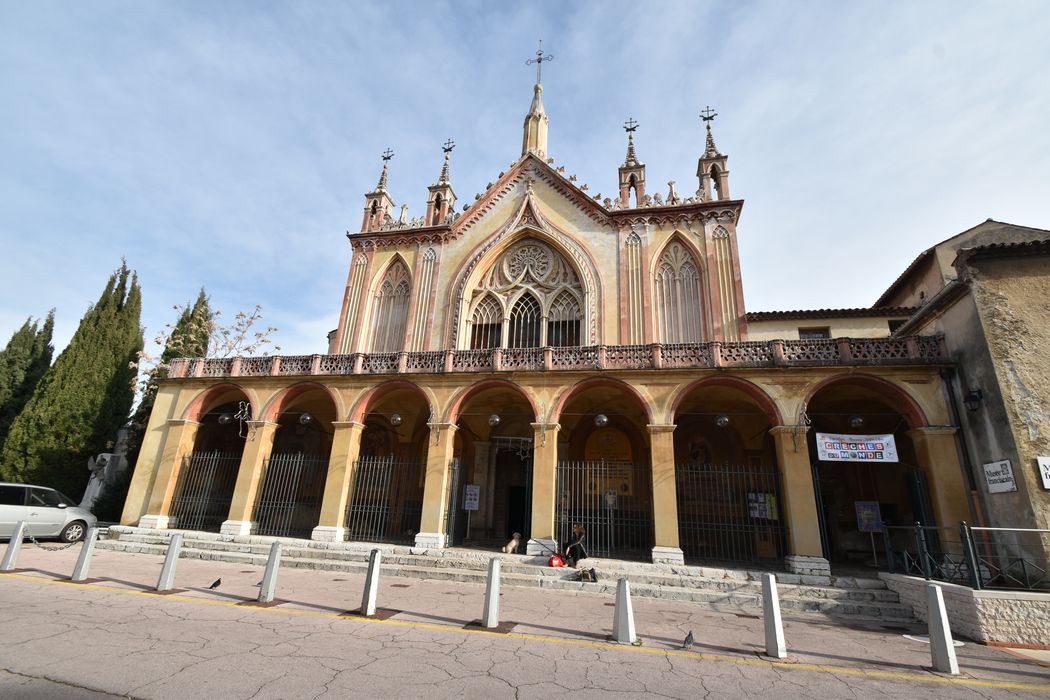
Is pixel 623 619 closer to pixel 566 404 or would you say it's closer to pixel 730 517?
pixel 566 404

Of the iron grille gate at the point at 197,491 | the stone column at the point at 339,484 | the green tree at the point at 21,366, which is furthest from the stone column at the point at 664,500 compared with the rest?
the green tree at the point at 21,366

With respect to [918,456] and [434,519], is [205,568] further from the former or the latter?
[918,456]

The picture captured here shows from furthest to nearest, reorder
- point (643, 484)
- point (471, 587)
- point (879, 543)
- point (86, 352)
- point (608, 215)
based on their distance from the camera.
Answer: point (86, 352)
point (608, 215)
point (643, 484)
point (879, 543)
point (471, 587)

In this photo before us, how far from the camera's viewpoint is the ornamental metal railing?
1316cm

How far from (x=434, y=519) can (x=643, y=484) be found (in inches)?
290

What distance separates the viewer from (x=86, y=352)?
875 inches

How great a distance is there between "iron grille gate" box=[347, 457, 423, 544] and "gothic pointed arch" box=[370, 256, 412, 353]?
5.11 m

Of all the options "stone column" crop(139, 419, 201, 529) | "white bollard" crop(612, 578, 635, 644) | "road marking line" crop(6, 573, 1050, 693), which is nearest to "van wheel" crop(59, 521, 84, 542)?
"stone column" crop(139, 419, 201, 529)

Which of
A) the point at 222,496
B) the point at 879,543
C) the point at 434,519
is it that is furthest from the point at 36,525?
the point at 879,543

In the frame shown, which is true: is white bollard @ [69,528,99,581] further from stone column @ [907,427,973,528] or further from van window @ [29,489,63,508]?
stone column @ [907,427,973,528]

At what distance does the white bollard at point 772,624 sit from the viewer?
19.6ft

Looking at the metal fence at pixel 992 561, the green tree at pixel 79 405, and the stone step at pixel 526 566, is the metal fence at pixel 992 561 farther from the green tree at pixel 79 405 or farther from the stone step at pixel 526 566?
the green tree at pixel 79 405

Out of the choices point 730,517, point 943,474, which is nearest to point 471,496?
point 730,517

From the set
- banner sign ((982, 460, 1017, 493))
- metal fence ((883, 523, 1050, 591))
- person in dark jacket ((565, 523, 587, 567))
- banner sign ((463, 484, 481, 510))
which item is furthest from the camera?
banner sign ((463, 484, 481, 510))
